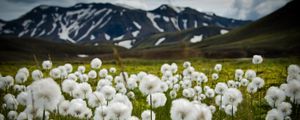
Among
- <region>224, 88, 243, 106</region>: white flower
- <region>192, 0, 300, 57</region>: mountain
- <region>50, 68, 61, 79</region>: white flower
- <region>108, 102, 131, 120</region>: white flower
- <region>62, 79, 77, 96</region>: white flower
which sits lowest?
<region>108, 102, 131, 120</region>: white flower

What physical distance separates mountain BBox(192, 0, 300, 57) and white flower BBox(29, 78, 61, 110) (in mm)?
102099

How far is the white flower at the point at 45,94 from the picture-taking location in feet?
11.4

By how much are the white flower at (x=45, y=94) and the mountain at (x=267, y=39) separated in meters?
102

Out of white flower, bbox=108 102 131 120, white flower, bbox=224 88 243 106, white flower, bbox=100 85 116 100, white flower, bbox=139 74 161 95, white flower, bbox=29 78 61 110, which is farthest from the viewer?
white flower, bbox=100 85 116 100

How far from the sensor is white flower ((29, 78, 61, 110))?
3.47 meters

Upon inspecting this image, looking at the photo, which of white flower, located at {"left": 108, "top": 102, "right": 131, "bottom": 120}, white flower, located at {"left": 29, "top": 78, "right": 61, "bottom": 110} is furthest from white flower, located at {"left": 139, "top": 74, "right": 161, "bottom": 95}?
white flower, located at {"left": 29, "top": 78, "right": 61, "bottom": 110}

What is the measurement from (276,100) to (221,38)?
175 m

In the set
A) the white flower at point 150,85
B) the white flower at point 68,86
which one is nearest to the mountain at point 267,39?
the white flower at point 68,86

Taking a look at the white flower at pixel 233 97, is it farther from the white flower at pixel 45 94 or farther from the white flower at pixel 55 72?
the white flower at pixel 55 72

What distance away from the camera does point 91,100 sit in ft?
19.5

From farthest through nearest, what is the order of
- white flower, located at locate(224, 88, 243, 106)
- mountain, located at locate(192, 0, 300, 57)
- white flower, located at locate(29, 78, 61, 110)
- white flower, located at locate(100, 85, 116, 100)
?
1. mountain, located at locate(192, 0, 300, 57)
2. white flower, located at locate(100, 85, 116, 100)
3. white flower, located at locate(224, 88, 243, 106)
4. white flower, located at locate(29, 78, 61, 110)

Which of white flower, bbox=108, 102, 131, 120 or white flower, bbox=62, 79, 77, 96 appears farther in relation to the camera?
white flower, bbox=62, 79, 77, 96

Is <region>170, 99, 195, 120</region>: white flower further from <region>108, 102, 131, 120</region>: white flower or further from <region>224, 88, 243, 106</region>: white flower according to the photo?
<region>224, 88, 243, 106</region>: white flower

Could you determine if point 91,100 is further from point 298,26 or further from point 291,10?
point 291,10
